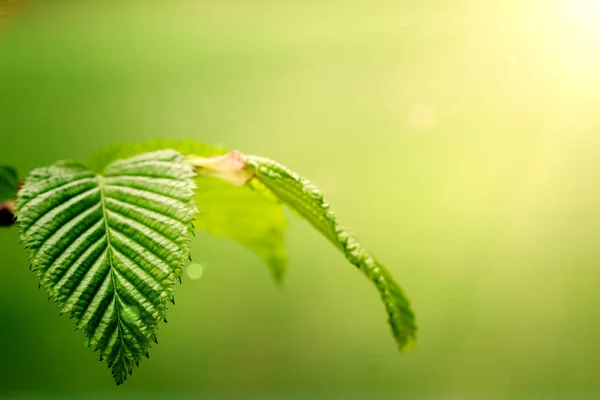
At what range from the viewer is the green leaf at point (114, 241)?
1.22 feet

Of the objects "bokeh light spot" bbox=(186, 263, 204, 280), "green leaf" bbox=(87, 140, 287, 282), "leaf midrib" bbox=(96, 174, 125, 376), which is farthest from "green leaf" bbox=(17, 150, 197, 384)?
"bokeh light spot" bbox=(186, 263, 204, 280)

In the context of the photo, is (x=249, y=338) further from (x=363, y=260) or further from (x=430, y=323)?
(x=363, y=260)

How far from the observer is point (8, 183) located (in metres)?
0.53

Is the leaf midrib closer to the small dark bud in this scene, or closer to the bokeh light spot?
the small dark bud

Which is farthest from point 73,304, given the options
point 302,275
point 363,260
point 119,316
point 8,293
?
point 8,293

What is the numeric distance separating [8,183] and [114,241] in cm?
19

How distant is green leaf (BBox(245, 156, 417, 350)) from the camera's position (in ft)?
1.31

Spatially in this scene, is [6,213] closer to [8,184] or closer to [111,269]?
[8,184]

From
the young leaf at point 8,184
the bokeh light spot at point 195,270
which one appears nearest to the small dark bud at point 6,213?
the young leaf at point 8,184

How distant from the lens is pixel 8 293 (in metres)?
2.49

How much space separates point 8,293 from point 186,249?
8.30 ft

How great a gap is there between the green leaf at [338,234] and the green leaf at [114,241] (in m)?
0.08

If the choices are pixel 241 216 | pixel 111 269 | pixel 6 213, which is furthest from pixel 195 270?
pixel 111 269

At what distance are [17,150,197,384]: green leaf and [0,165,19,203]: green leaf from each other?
6cm
